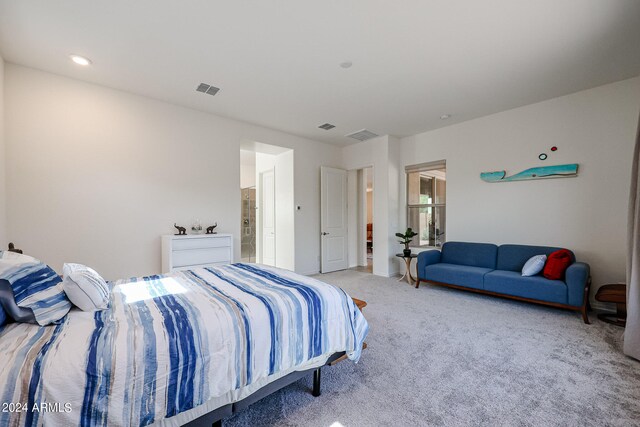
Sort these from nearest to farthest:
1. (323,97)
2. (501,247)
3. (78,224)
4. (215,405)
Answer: (215,405) < (78,224) < (323,97) < (501,247)

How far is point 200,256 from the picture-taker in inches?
147

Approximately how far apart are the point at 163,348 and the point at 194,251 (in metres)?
2.67

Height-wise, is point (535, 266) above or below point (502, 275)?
above

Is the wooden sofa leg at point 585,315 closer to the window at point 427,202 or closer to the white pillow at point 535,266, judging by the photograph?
the white pillow at point 535,266

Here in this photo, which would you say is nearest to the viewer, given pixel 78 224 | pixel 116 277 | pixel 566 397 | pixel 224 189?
pixel 566 397

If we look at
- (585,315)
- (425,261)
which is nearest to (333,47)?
(425,261)

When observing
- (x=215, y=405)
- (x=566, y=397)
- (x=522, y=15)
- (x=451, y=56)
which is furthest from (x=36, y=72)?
(x=566, y=397)

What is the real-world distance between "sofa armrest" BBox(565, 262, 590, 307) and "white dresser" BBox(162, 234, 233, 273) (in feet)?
14.1

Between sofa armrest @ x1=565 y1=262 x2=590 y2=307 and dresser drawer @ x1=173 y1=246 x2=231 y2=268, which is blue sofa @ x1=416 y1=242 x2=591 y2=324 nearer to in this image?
sofa armrest @ x1=565 y1=262 x2=590 y2=307

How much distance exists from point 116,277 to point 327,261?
367 cm

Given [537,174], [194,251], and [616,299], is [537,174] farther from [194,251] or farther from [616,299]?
[194,251]

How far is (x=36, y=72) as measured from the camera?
3.04 metres

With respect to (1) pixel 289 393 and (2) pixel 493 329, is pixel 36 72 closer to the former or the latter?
(1) pixel 289 393

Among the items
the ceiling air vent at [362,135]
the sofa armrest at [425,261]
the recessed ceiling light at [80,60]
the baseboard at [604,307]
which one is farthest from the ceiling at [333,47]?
the baseboard at [604,307]
